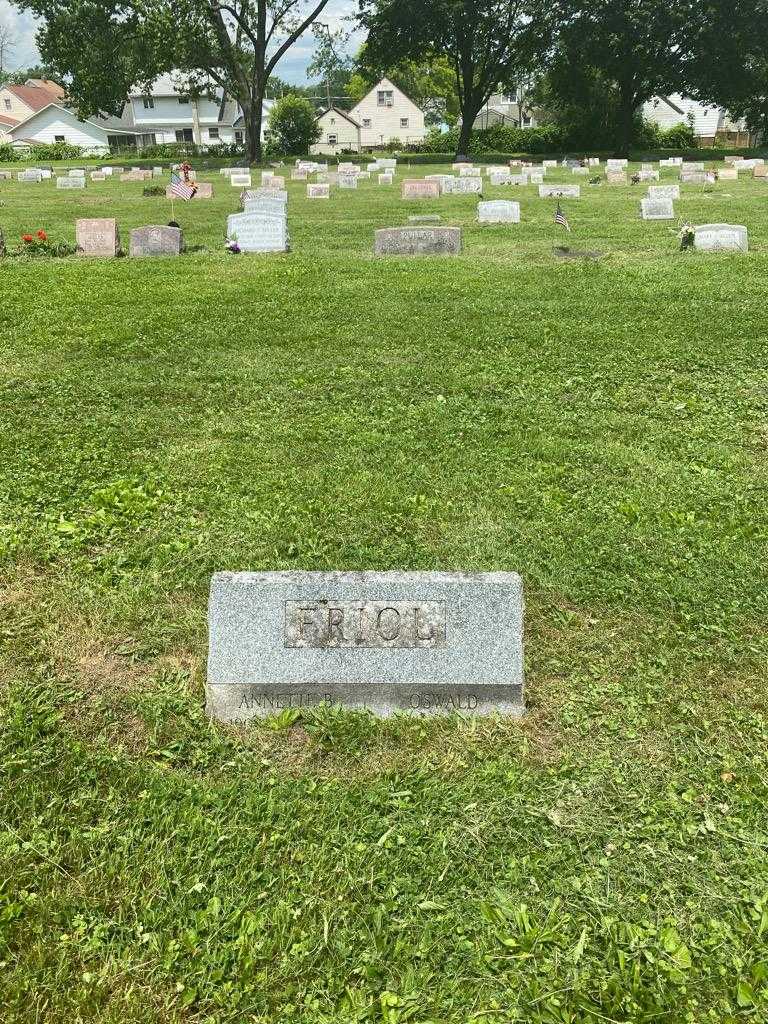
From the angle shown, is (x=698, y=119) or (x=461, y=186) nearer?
(x=461, y=186)

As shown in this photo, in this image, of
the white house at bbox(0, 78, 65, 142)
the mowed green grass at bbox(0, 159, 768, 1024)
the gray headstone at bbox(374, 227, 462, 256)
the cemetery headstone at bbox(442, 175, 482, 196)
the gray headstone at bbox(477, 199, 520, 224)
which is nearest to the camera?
the mowed green grass at bbox(0, 159, 768, 1024)

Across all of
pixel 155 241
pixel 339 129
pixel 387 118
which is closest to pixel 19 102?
pixel 339 129

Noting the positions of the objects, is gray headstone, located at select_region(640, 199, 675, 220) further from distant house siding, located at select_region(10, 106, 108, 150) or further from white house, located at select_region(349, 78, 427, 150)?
distant house siding, located at select_region(10, 106, 108, 150)

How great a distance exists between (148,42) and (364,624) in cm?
4654

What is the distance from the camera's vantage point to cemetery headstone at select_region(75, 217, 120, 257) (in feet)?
47.4

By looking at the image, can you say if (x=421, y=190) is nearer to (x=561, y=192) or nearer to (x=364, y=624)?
(x=561, y=192)

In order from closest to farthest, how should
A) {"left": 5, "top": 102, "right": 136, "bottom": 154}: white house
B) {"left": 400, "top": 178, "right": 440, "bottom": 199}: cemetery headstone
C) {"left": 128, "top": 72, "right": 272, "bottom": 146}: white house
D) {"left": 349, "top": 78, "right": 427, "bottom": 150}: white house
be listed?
{"left": 400, "top": 178, "right": 440, "bottom": 199}: cemetery headstone, {"left": 349, "top": 78, "right": 427, "bottom": 150}: white house, {"left": 5, "top": 102, "right": 136, "bottom": 154}: white house, {"left": 128, "top": 72, "right": 272, "bottom": 146}: white house

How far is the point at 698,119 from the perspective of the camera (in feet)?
265

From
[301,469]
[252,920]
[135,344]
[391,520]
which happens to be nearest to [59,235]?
[135,344]

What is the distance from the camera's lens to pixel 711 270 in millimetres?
12141

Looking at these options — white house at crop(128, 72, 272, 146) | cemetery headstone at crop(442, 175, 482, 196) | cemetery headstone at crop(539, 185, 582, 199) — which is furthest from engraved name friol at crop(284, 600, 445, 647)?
white house at crop(128, 72, 272, 146)

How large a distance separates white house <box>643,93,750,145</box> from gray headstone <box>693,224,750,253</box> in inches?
2386

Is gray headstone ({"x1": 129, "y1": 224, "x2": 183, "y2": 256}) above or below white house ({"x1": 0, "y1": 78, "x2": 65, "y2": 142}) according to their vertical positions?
below

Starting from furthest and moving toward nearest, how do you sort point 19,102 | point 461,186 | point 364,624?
1. point 19,102
2. point 461,186
3. point 364,624
